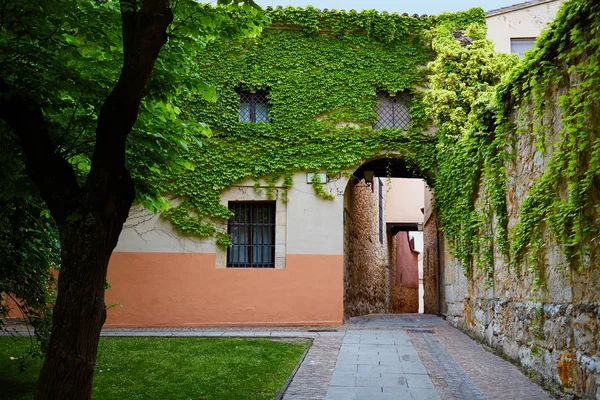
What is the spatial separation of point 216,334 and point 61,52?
22.7ft

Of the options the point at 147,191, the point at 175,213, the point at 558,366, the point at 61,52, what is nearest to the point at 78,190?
the point at 147,191

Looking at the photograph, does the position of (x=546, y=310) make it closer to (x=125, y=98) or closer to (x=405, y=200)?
(x=125, y=98)

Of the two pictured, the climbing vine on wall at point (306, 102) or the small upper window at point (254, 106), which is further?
the small upper window at point (254, 106)

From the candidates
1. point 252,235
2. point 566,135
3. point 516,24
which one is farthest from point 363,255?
point 566,135

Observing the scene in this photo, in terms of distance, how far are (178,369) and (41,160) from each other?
11.4 feet

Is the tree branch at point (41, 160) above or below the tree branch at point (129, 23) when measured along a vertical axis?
below

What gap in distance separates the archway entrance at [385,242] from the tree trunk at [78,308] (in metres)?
9.60

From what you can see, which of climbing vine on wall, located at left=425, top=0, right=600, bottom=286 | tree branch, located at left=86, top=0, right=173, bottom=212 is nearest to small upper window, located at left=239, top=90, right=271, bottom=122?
climbing vine on wall, located at left=425, top=0, right=600, bottom=286

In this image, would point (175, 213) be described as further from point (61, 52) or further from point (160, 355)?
point (61, 52)

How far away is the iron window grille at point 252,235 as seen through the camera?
12500 millimetres

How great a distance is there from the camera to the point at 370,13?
12922 millimetres

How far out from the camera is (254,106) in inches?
514

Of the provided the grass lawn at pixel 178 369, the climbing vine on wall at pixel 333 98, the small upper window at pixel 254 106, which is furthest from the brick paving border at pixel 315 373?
the small upper window at pixel 254 106

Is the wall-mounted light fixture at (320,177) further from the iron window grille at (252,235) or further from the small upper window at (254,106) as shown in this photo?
the small upper window at (254,106)
